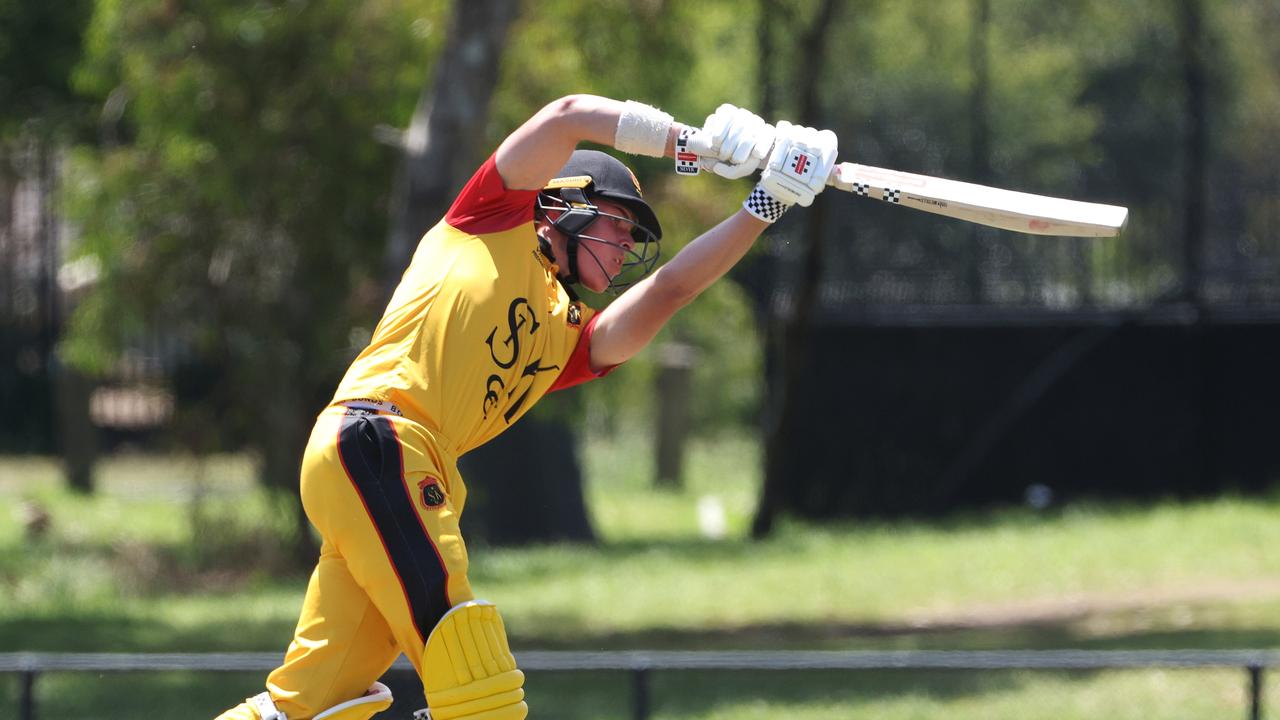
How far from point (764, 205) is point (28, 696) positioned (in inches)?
155

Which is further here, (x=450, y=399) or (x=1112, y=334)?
(x=1112, y=334)

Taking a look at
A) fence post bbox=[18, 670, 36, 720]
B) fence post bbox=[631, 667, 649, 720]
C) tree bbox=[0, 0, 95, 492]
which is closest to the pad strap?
fence post bbox=[631, 667, 649, 720]

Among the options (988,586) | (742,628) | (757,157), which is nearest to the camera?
(757,157)

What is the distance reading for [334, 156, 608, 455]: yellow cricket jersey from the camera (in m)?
4.23

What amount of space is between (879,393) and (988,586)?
4.22m

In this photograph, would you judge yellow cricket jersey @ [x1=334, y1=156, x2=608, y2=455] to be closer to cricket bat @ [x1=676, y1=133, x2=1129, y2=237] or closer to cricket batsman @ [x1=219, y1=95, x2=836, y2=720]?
cricket batsman @ [x1=219, y1=95, x2=836, y2=720]

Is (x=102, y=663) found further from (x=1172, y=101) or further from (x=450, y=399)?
(x=1172, y=101)

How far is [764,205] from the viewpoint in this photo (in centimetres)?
437

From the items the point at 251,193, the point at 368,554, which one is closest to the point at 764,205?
the point at 368,554

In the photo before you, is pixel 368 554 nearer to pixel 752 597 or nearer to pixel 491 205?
pixel 491 205

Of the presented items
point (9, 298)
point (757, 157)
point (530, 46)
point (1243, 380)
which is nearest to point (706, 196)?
point (530, 46)

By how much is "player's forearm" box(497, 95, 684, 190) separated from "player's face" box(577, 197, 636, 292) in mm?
332

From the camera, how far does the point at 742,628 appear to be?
10.3 metres

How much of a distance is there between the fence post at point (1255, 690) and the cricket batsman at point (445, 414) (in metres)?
3.26
